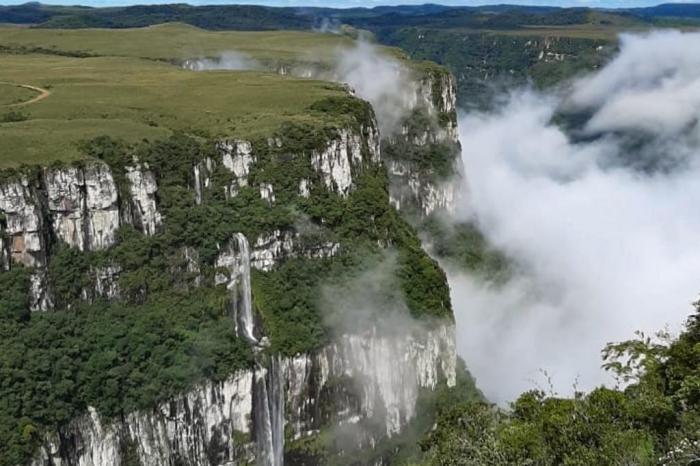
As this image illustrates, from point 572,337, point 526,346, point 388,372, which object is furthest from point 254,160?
point 572,337

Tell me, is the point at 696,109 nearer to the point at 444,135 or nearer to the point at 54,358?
the point at 444,135

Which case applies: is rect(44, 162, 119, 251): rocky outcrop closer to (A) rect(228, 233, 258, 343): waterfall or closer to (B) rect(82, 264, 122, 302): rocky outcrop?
(B) rect(82, 264, 122, 302): rocky outcrop

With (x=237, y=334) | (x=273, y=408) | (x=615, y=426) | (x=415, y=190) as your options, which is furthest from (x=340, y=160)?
(x=615, y=426)

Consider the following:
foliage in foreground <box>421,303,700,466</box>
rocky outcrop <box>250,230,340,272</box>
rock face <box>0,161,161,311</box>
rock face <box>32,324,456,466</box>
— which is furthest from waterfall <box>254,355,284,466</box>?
foliage in foreground <box>421,303,700,466</box>

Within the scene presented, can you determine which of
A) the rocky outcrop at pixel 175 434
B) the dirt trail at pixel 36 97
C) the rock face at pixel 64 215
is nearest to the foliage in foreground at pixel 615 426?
the rocky outcrop at pixel 175 434

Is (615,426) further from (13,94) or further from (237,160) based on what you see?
(13,94)

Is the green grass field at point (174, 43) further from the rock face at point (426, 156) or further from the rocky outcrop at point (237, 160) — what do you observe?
the rocky outcrop at point (237, 160)

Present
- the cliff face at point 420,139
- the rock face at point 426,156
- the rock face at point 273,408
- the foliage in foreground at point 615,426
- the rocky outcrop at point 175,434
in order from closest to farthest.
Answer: the foliage in foreground at point 615,426
the rocky outcrop at point 175,434
the rock face at point 273,408
the rock face at point 426,156
the cliff face at point 420,139
